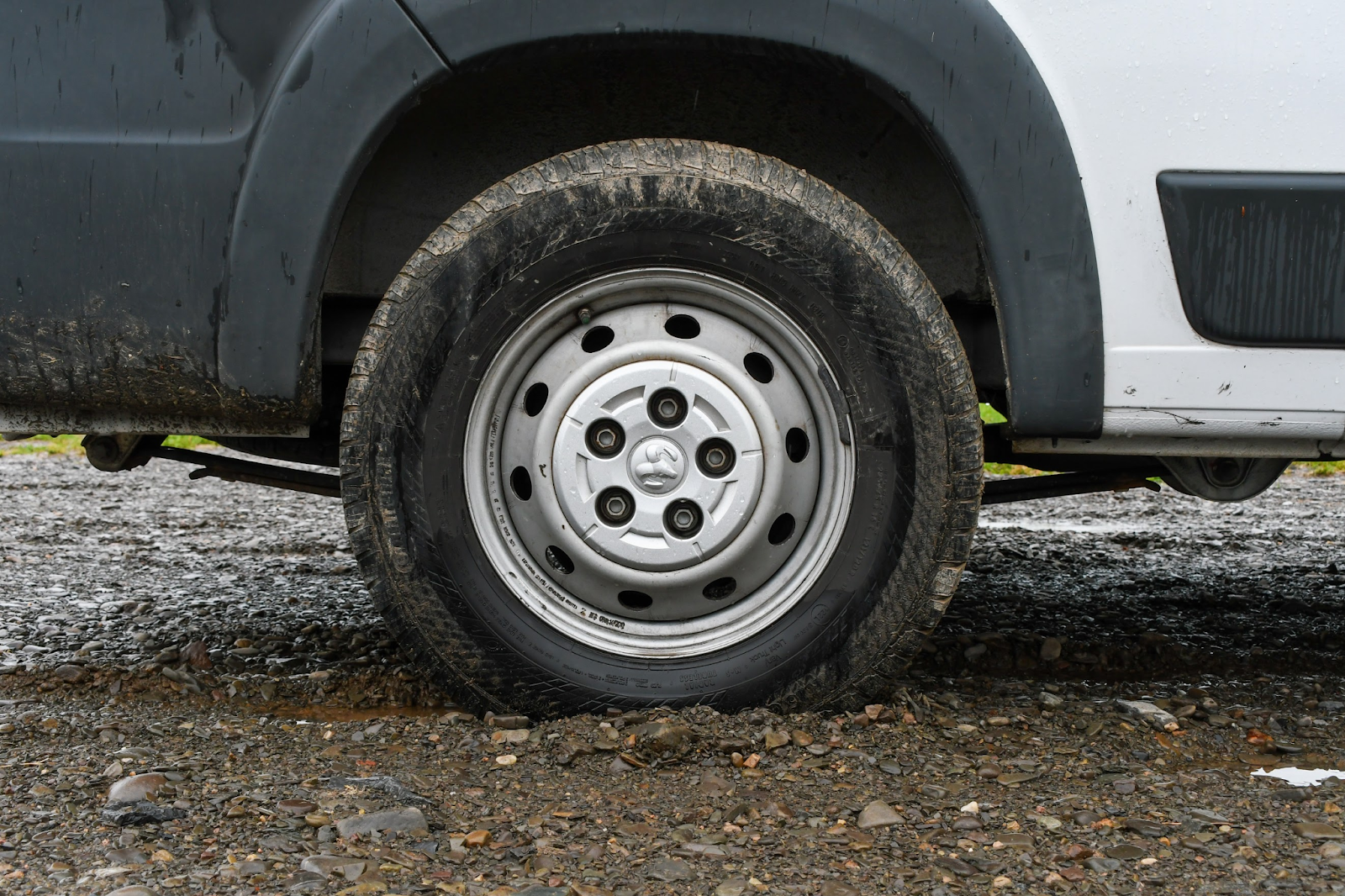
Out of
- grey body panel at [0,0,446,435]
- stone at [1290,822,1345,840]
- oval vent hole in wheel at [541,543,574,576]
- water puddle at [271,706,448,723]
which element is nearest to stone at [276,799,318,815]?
water puddle at [271,706,448,723]

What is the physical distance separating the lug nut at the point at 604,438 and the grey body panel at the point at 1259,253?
0.98 m

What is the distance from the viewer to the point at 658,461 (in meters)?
1.85

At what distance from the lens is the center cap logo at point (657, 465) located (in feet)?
6.07

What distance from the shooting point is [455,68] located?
176 centimetres

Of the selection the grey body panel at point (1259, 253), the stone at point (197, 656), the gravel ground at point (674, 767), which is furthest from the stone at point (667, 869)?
the stone at point (197, 656)

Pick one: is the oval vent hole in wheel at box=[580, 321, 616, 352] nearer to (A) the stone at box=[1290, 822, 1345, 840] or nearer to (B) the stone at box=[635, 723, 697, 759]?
(B) the stone at box=[635, 723, 697, 759]

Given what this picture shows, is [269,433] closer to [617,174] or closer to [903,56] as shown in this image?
[617,174]

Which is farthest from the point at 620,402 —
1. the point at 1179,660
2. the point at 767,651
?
the point at 1179,660

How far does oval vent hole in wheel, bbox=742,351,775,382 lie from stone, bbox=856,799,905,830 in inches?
29.4

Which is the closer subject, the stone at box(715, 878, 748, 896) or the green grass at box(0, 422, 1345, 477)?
the stone at box(715, 878, 748, 896)

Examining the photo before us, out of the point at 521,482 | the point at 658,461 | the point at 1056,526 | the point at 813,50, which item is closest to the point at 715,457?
the point at 658,461

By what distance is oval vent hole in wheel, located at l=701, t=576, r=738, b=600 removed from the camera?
1.94 metres

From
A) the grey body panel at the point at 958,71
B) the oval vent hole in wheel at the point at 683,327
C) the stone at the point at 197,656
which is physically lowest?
the stone at the point at 197,656

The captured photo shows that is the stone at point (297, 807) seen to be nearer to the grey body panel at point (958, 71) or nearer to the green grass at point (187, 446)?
the grey body panel at point (958, 71)
